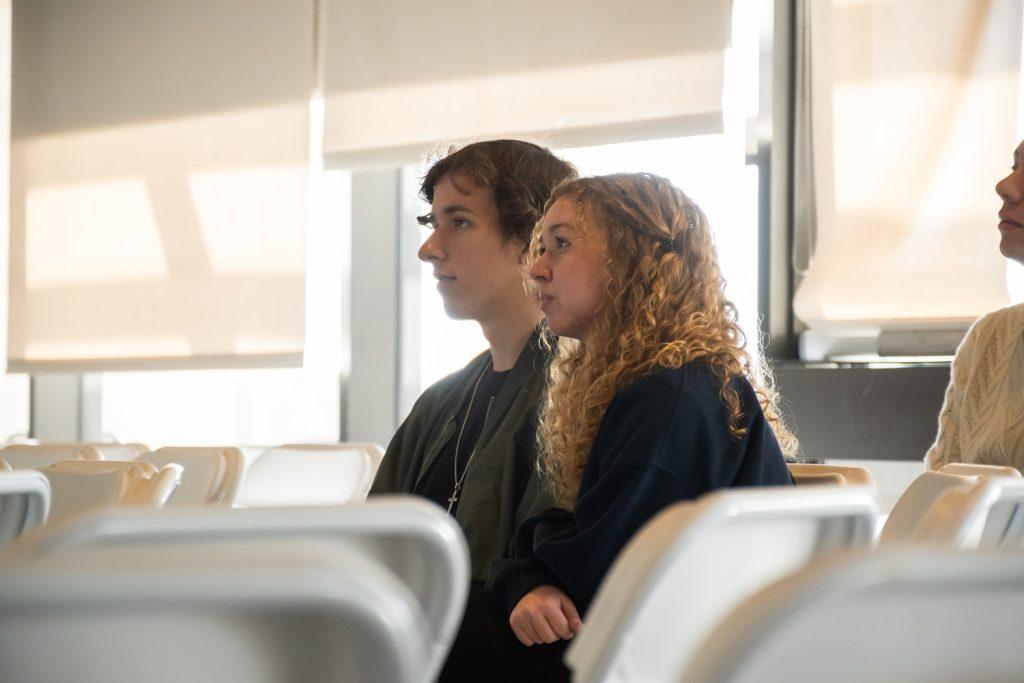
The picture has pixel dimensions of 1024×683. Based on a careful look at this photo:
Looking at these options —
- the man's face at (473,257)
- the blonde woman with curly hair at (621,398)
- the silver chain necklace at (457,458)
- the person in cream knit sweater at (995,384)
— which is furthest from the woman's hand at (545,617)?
the person in cream knit sweater at (995,384)

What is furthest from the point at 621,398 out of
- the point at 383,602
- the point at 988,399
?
the point at 988,399

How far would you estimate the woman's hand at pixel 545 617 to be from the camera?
1.52 metres

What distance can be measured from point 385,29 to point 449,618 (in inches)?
147

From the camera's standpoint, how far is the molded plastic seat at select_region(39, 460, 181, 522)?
1.85 meters

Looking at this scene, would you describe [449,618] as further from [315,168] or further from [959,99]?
[315,168]

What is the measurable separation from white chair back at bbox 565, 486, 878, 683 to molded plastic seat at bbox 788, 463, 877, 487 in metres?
0.98

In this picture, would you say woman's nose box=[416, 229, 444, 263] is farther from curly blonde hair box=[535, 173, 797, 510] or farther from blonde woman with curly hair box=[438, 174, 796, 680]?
curly blonde hair box=[535, 173, 797, 510]

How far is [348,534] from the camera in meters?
0.78

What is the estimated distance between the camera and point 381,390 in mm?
4367

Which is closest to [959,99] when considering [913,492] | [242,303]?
[913,492]

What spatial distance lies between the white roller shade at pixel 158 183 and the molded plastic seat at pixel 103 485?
236 cm

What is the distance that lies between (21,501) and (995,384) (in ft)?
6.01

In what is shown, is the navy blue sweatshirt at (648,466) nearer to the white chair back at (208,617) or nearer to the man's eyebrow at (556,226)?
the man's eyebrow at (556,226)

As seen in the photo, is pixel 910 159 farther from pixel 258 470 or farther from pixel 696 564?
pixel 696 564
